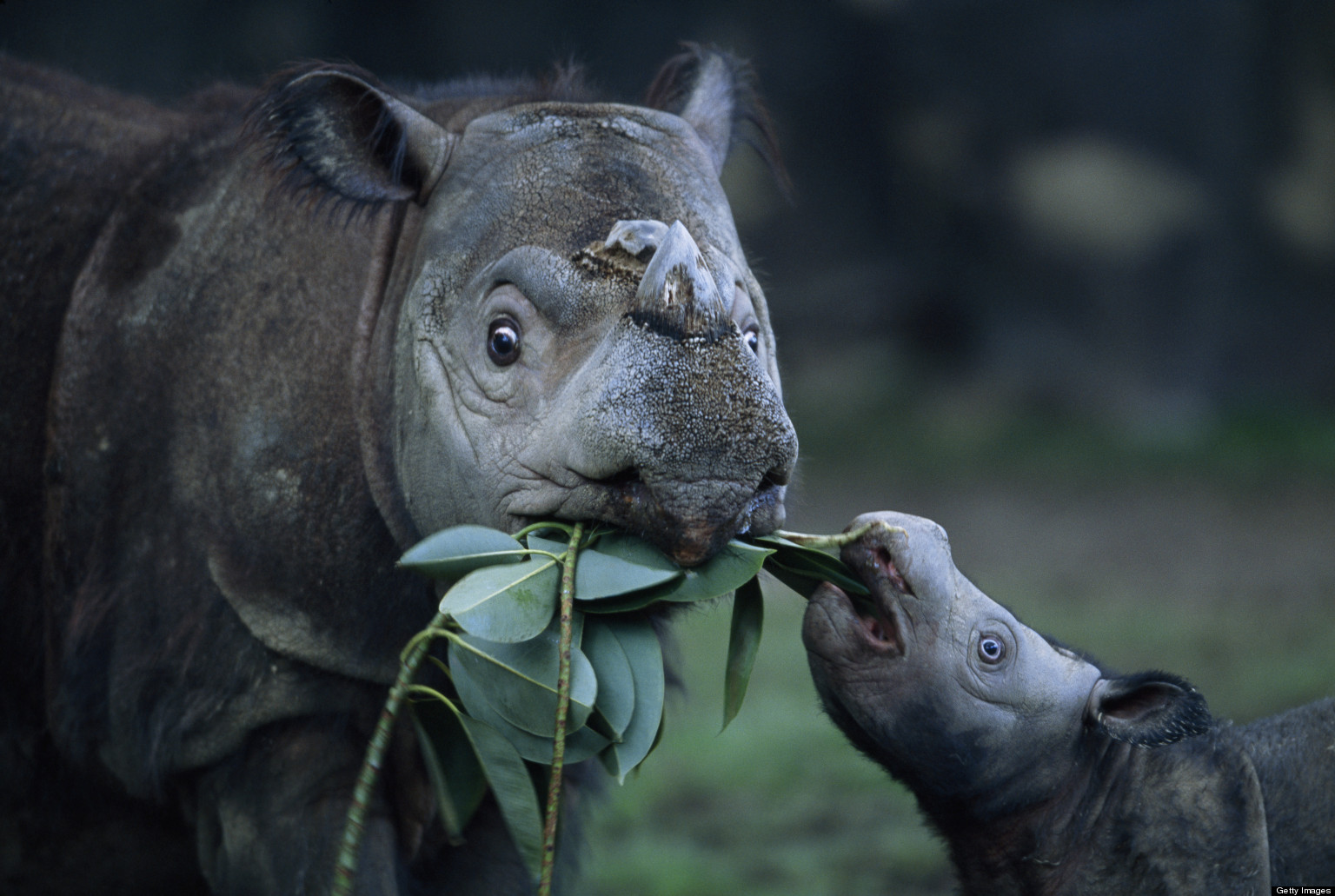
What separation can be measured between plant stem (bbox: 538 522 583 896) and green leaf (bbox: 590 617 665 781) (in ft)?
0.37

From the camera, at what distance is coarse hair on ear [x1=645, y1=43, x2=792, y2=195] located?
11.3 feet

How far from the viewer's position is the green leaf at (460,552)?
7.76 ft

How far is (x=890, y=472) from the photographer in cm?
1048

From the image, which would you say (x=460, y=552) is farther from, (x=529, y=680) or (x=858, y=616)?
(x=858, y=616)

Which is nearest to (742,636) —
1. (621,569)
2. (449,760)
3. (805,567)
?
(805,567)

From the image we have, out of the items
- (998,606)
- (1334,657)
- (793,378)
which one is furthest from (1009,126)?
(998,606)

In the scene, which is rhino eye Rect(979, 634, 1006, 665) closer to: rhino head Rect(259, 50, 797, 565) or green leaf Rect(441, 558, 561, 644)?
rhino head Rect(259, 50, 797, 565)

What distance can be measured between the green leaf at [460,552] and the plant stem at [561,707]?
11 cm

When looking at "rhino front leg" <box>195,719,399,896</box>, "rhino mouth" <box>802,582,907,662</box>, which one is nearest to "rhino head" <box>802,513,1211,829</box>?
"rhino mouth" <box>802,582,907,662</box>

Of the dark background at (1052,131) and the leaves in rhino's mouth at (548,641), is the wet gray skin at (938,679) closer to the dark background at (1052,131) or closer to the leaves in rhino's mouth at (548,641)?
the leaves in rhino's mouth at (548,641)

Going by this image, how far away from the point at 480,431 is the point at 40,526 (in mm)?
1298

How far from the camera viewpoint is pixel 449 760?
268 cm

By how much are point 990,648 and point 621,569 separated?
44.7 inches

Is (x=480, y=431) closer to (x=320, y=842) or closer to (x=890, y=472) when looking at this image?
(x=320, y=842)
